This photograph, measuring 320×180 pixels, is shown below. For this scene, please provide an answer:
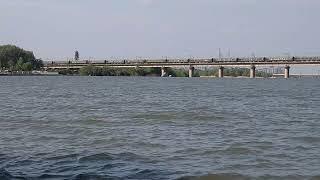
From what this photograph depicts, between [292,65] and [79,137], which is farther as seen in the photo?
[292,65]

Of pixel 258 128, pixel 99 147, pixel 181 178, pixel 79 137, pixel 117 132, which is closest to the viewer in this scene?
pixel 181 178

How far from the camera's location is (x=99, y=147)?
70.8 feet

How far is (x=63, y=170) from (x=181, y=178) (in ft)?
11.3

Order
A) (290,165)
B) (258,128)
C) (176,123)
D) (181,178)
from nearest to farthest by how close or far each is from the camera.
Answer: (181,178)
(290,165)
(258,128)
(176,123)

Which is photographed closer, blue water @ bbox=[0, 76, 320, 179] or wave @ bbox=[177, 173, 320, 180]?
wave @ bbox=[177, 173, 320, 180]

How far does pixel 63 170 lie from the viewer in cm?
1648

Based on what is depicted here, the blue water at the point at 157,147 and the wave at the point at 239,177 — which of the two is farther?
the blue water at the point at 157,147

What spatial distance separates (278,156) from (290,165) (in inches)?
63.5

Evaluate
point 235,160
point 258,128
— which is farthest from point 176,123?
→ point 235,160

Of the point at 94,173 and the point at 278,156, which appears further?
the point at 278,156

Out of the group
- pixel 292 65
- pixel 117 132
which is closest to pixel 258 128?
pixel 117 132

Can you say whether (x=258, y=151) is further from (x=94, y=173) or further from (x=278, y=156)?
(x=94, y=173)

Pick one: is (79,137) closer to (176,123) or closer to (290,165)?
(176,123)

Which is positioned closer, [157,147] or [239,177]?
[239,177]
